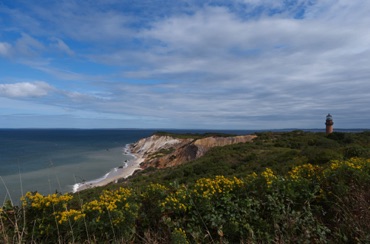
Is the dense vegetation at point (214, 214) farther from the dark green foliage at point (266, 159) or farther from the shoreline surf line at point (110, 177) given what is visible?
the shoreline surf line at point (110, 177)

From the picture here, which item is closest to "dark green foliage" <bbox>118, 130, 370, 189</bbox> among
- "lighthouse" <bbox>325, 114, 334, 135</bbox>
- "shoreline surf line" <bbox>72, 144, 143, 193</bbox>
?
"lighthouse" <bbox>325, 114, 334, 135</bbox>

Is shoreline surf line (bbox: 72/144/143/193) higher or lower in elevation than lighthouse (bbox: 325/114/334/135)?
lower

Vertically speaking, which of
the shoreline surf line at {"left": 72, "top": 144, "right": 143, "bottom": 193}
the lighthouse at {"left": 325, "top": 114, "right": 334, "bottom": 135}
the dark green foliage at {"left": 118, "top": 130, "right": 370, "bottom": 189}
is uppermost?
the lighthouse at {"left": 325, "top": 114, "right": 334, "bottom": 135}

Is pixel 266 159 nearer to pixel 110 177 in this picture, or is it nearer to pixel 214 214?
pixel 214 214

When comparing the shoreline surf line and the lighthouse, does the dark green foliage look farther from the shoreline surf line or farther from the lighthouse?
the shoreline surf line

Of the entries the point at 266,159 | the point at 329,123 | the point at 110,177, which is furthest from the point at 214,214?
the point at 110,177

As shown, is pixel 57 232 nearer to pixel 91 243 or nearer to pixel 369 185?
pixel 91 243

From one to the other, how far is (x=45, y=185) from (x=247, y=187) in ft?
101

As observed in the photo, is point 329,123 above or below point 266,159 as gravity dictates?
above

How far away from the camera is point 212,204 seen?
13.0 feet

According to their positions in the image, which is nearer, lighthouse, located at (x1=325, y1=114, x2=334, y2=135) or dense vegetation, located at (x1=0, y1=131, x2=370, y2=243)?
dense vegetation, located at (x1=0, y1=131, x2=370, y2=243)

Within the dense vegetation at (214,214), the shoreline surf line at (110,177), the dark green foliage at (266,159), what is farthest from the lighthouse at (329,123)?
the dense vegetation at (214,214)

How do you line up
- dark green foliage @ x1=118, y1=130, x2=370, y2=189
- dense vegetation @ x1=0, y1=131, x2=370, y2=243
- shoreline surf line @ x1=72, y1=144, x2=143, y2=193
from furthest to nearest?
shoreline surf line @ x1=72, y1=144, x2=143, y2=193 → dark green foliage @ x1=118, y1=130, x2=370, y2=189 → dense vegetation @ x1=0, y1=131, x2=370, y2=243

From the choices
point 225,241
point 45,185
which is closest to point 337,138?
point 225,241
